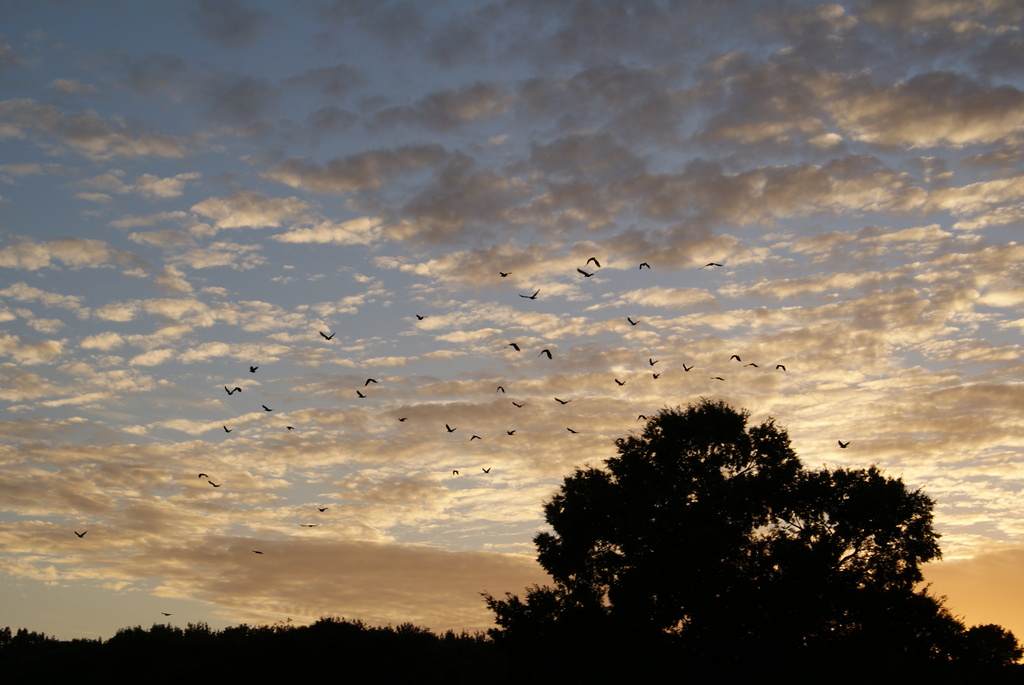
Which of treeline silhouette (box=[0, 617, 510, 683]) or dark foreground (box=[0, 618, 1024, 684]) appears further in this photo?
treeline silhouette (box=[0, 617, 510, 683])

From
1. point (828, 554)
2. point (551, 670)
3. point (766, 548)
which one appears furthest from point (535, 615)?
point (828, 554)

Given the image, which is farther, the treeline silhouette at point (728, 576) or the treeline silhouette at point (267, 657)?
the treeline silhouette at point (267, 657)

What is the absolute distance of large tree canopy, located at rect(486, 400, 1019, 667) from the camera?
128 ft

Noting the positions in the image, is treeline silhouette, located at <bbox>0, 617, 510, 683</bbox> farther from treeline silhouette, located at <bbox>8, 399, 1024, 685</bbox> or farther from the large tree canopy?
the large tree canopy

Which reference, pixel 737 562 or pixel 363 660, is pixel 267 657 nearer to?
pixel 363 660

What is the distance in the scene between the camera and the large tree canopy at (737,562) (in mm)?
39094

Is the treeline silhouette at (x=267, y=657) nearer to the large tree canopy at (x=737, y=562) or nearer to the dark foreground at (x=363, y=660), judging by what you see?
the dark foreground at (x=363, y=660)

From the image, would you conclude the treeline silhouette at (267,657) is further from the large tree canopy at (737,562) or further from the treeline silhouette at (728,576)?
the large tree canopy at (737,562)

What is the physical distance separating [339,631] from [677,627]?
24.2 m

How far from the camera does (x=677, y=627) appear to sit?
4094cm

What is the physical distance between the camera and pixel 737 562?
40.6 meters

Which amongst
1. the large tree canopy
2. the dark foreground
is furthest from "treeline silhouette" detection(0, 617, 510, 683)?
the large tree canopy

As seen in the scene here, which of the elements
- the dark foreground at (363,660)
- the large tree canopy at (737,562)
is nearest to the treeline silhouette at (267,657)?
the dark foreground at (363,660)

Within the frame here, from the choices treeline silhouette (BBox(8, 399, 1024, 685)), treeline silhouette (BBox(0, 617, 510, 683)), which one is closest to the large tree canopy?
treeline silhouette (BBox(8, 399, 1024, 685))
